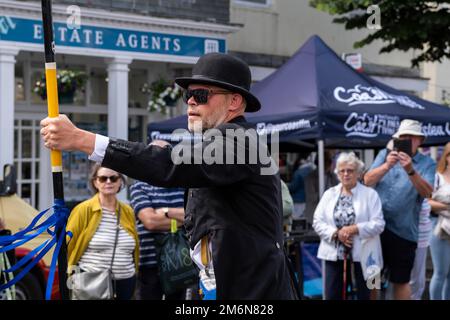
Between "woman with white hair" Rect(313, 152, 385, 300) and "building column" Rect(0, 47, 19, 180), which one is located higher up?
"building column" Rect(0, 47, 19, 180)

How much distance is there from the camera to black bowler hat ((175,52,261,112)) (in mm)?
3377

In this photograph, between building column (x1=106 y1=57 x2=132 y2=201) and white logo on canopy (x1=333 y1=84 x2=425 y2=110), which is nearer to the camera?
white logo on canopy (x1=333 y1=84 x2=425 y2=110)

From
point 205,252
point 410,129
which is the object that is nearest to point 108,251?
point 410,129

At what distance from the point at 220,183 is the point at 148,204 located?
3.92m

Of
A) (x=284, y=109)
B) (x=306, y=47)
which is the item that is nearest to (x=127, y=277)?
(x=284, y=109)

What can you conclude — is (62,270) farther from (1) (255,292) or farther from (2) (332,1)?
(2) (332,1)

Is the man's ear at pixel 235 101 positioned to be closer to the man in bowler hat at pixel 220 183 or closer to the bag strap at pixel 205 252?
the man in bowler hat at pixel 220 183

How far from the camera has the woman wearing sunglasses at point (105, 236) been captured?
6609 mm

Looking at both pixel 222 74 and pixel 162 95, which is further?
pixel 162 95

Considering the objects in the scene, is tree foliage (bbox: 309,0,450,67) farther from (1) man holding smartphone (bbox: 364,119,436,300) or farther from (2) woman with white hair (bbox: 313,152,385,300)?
(2) woman with white hair (bbox: 313,152,385,300)

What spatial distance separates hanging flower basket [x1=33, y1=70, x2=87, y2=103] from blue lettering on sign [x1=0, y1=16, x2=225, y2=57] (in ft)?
1.71

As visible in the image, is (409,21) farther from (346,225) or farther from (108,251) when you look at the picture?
(108,251)

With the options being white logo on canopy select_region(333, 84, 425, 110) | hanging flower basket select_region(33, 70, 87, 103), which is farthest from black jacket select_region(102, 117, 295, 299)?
hanging flower basket select_region(33, 70, 87, 103)

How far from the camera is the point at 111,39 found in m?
13.7
